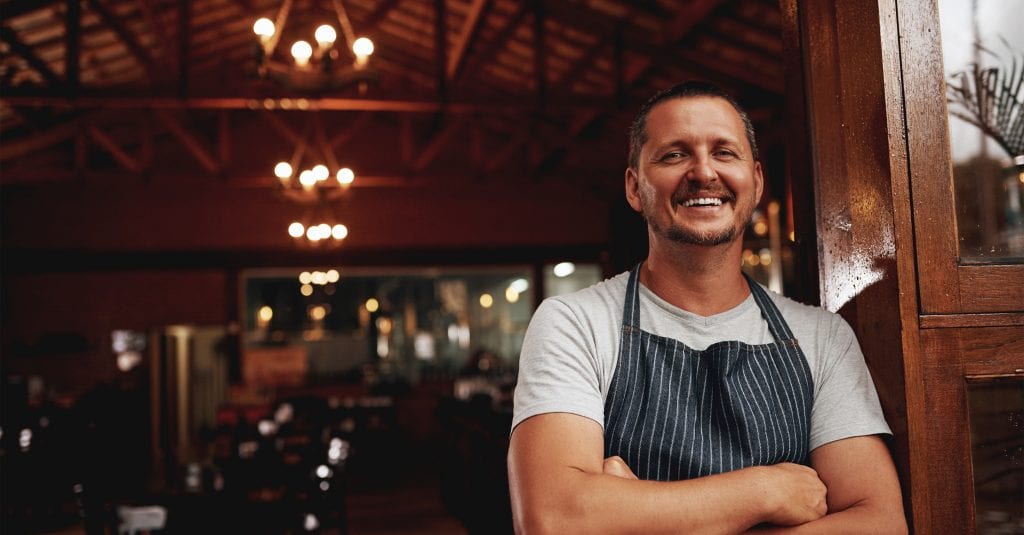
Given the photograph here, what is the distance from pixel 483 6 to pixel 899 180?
656cm

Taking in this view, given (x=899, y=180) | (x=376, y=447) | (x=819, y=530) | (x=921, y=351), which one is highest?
(x=899, y=180)

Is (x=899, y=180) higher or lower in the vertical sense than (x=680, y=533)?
higher

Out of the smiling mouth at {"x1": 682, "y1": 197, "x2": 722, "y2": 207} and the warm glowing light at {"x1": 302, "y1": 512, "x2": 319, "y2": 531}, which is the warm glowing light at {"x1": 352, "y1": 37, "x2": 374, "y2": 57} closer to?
the warm glowing light at {"x1": 302, "y1": 512, "x2": 319, "y2": 531}

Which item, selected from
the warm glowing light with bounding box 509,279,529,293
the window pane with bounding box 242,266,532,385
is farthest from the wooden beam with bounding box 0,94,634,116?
the warm glowing light with bounding box 509,279,529,293

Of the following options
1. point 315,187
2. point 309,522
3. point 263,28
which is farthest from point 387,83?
point 309,522

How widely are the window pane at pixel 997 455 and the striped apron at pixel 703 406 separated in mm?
291

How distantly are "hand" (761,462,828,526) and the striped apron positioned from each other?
0.24ft

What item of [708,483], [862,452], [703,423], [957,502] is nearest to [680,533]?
[708,483]

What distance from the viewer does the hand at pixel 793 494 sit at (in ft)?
4.57

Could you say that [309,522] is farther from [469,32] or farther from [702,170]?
[469,32]

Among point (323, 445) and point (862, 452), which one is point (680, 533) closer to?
point (862, 452)

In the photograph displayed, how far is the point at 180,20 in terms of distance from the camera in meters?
7.82

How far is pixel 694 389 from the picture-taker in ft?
5.08

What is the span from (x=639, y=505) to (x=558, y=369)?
0.28m
